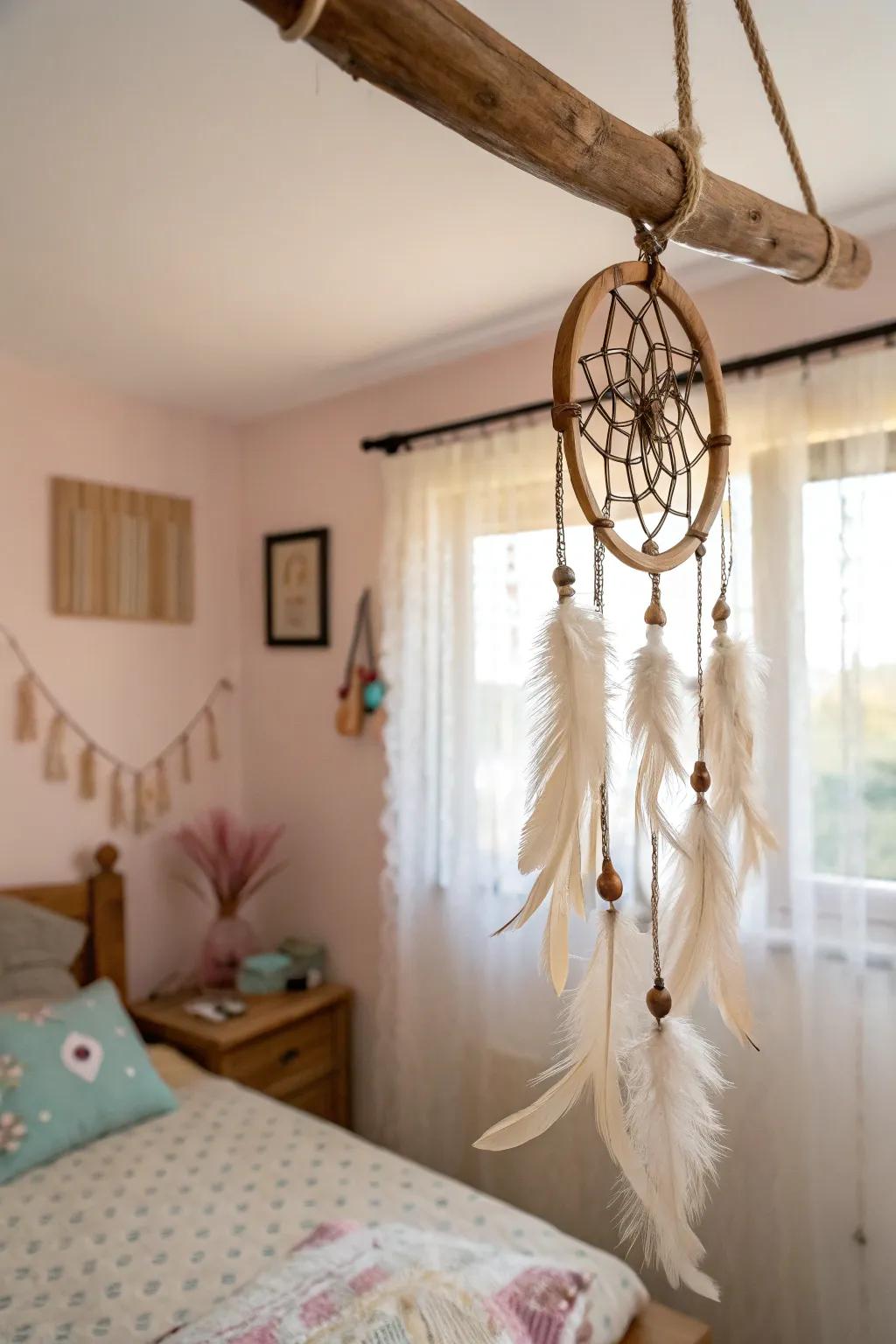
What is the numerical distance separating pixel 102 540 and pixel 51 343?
0.59 metres

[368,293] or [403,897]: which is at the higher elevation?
[368,293]

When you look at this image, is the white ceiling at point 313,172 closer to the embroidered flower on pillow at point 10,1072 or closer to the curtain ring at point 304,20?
the curtain ring at point 304,20

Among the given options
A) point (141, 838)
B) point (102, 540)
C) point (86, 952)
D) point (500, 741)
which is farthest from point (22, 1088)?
point (102, 540)

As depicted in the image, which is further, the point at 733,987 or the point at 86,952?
the point at 86,952

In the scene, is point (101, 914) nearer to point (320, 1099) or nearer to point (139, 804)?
point (139, 804)

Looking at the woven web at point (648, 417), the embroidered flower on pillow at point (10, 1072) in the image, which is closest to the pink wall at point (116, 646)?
the embroidered flower on pillow at point (10, 1072)

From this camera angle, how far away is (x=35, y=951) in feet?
7.84

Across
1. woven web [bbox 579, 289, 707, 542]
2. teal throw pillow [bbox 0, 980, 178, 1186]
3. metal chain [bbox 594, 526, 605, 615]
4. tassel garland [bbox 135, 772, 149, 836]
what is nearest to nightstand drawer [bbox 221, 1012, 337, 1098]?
teal throw pillow [bbox 0, 980, 178, 1186]

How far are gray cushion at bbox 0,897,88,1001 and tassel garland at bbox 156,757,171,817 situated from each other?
0.49 meters

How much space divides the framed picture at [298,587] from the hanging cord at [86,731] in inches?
11.2

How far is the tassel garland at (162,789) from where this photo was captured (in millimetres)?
2916

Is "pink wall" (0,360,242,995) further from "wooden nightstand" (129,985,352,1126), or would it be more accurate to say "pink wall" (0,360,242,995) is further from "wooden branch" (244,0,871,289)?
"wooden branch" (244,0,871,289)

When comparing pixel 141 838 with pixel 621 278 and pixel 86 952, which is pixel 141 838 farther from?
pixel 621 278

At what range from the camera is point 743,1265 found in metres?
1.91
